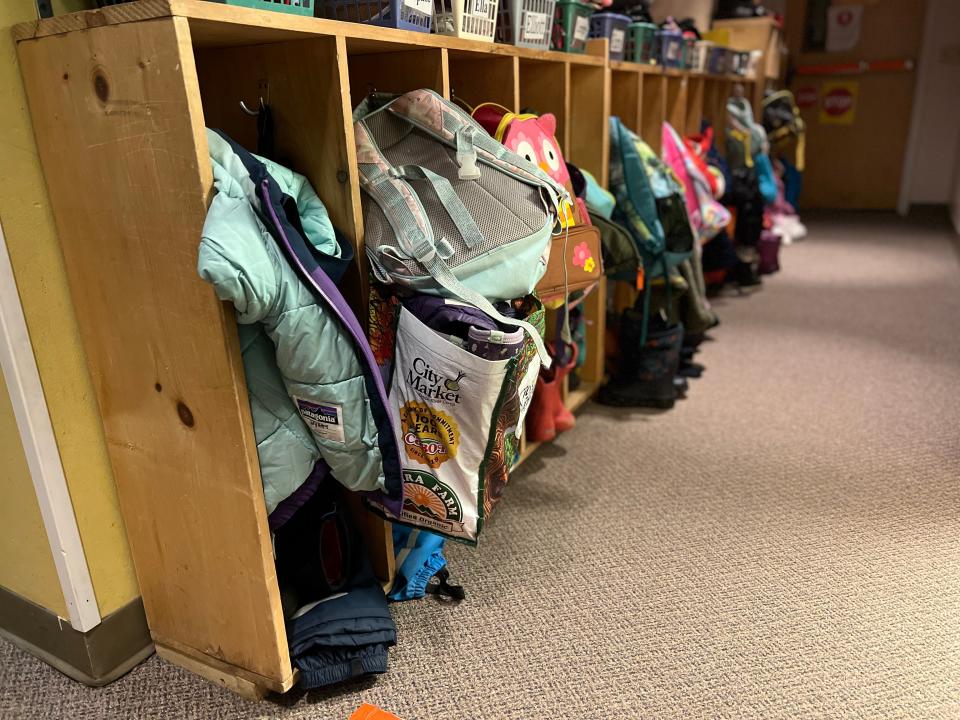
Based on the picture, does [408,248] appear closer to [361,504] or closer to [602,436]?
[361,504]

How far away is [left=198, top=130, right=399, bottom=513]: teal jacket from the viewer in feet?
3.31

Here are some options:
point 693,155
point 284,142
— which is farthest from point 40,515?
point 693,155

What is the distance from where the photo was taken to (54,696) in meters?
1.34

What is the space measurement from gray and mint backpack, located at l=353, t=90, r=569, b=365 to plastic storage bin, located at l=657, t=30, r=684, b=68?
1.66 m

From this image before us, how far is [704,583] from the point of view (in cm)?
160

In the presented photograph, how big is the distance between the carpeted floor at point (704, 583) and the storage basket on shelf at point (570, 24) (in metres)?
1.19

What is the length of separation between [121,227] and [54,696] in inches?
35.1

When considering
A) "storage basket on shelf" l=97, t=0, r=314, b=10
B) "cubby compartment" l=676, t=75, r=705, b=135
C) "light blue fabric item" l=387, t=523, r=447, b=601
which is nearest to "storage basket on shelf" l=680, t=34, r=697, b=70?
"cubby compartment" l=676, t=75, r=705, b=135

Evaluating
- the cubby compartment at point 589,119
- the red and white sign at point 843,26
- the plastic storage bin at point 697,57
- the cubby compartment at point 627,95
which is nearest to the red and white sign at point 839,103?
the red and white sign at point 843,26

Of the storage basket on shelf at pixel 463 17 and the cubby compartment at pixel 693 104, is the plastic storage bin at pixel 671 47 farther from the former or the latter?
the storage basket on shelf at pixel 463 17

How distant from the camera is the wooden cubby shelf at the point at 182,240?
3.33 ft

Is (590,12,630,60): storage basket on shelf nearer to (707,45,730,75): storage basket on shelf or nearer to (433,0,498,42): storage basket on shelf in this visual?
(433,0,498,42): storage basket on shelf

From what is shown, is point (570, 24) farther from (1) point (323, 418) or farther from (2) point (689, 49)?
(1) point (323, 418)

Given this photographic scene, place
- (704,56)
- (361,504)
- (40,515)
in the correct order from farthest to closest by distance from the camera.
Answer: (704,56)
(361,504)
(40,515)
